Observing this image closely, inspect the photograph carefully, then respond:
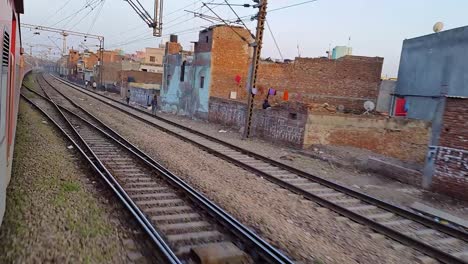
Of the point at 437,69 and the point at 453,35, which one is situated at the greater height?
the point at 453,35

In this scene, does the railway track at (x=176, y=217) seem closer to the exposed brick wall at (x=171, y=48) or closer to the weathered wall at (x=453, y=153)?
the weathered wall at (x=453, y=153)

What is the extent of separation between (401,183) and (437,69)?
1362 centimetres

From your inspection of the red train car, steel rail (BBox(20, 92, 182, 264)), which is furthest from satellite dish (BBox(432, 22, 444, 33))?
the red train car

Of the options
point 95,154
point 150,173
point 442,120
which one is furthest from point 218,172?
point 442,120

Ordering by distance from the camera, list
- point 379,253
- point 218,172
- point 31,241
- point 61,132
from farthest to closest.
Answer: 1. point 61,132
2. point 218,172
3. point 379,253
4. point 31,241

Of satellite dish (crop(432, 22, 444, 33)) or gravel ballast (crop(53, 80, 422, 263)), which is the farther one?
satellite dish (crop(432, 22, 444, 33))

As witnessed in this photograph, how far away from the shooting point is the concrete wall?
20161 millimetres

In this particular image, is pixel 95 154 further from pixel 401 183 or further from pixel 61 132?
pixel 401 183

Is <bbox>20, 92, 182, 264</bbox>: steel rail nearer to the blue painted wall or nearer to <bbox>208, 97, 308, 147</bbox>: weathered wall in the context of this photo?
<bbox>208, 97, 308, 147</bbox>: weathered wall

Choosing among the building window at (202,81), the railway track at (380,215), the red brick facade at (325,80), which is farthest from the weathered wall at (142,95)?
the railway track at (380,215)

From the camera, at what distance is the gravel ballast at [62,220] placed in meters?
5.38

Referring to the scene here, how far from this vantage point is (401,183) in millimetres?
11617

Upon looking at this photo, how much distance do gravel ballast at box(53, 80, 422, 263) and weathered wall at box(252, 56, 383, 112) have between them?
2015cm

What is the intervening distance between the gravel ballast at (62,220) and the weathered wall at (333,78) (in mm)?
23310
